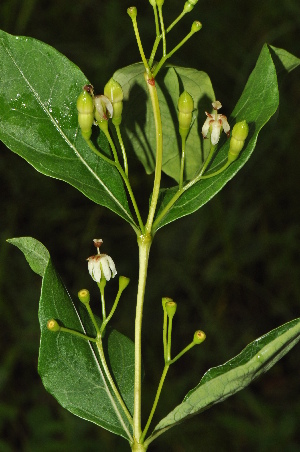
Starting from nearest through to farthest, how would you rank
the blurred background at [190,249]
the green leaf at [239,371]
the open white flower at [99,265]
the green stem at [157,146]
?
the green leaf at [239,371]
the green stem at [157,146]
the open white flower at [99,265]
the blurred background at [190,249]

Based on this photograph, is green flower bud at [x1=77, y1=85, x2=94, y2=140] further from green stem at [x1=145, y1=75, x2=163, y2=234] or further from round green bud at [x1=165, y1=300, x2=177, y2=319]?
round green bud at [x1=165, y1=300, x2=177, y2=319]

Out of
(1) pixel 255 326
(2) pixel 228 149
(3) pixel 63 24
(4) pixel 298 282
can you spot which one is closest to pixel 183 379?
(1) pixel 255 326

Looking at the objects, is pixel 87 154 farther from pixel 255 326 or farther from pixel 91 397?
pixel 255 326

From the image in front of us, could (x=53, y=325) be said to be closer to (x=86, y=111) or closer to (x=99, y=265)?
(x=99, y=265)

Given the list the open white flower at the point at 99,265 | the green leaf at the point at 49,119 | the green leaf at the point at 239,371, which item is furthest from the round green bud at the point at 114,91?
the green leaf at the point at 239,371

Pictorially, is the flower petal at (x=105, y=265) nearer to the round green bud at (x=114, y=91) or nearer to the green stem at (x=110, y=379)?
the green stem at (x=110, y=379)
